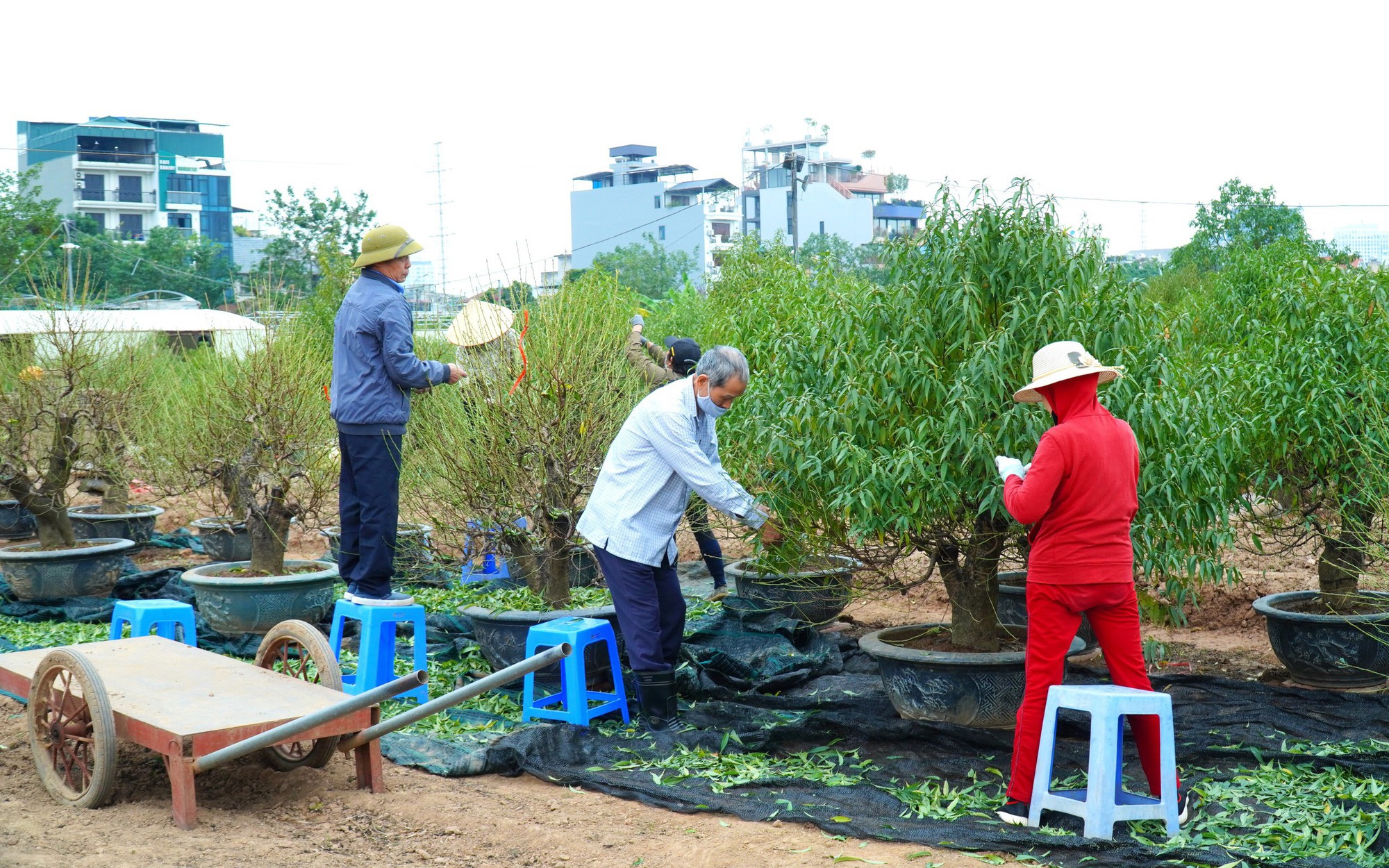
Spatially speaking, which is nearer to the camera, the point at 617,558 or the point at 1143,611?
the point at 617,558

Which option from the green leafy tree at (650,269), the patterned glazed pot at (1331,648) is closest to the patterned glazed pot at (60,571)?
the patterned glazed pot at (1331,648)

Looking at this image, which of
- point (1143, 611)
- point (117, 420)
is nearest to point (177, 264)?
point (117, 420)

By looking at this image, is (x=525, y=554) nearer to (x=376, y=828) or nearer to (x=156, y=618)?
(x=156, y=618)

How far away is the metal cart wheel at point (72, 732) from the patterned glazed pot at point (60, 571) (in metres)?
4.10

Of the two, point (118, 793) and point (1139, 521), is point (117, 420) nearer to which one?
point (118, 793)

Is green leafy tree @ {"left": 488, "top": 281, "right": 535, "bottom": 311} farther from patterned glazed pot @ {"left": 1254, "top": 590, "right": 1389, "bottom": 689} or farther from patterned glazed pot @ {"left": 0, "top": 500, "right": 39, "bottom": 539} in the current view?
patterned glazed pot @ {"left": 0, "top": 500, "right": 39, "bottom": 539}

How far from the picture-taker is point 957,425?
13.7 ft

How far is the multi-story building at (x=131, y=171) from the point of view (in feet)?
204

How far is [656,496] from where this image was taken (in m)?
4.75

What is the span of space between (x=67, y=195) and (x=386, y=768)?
66587mm

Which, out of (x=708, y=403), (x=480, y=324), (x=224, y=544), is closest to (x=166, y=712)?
(x=708, y=403)

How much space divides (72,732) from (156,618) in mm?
1757

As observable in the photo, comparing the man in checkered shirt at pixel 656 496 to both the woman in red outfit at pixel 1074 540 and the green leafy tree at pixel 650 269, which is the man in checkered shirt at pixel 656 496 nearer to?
the woman in red outfit at pixel 1074 540

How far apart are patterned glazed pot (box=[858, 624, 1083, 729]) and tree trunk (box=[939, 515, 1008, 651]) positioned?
0.16 metres
